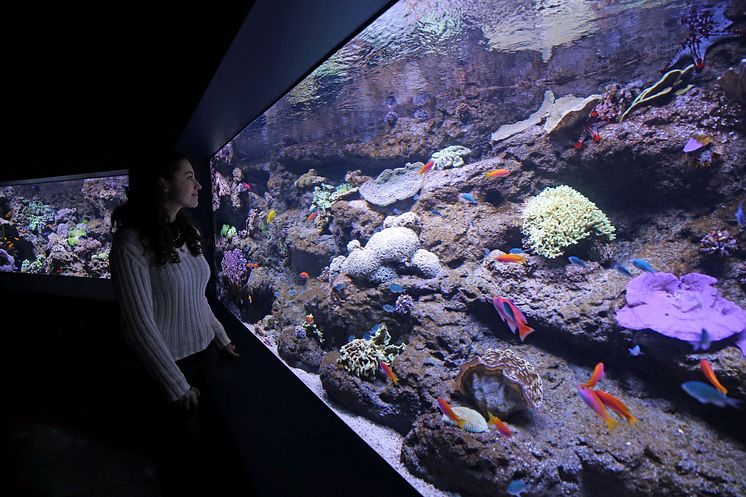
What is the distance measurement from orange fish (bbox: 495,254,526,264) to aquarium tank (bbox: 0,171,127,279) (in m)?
8.98

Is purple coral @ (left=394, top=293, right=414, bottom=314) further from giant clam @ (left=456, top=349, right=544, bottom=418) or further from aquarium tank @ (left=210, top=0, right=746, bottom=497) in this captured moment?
giant clam @ (left=456, top=349, right=544, bottom=418)

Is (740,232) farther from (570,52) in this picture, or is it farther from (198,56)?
(570,52)

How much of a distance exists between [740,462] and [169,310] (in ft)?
14.1

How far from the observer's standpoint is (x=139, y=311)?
1.40m

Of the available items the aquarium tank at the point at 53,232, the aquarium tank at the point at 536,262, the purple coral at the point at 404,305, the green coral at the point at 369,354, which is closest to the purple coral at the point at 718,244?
the aquarium tank at the point at 536,262

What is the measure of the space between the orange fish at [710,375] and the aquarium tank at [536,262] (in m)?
0.05

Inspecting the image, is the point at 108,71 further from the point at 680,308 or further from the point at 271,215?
the point at 680,308

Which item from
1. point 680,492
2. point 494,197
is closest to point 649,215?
point 494,197

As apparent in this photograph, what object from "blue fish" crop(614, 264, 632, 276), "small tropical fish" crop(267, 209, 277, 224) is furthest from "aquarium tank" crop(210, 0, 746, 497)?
Result: "small tropical fish" crop(267, 209, 277, 224)

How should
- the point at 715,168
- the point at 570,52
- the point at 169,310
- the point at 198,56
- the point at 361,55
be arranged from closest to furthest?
the point at 169,310, the point at 198,56, the point at 715,168, the point at 361,55, the point at 570,52

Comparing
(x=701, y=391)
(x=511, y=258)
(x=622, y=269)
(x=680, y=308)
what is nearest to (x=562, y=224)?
(x=511, y=258)

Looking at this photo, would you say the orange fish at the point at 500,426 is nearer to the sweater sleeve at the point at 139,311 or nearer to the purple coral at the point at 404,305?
the purple coral at the point at 404,305

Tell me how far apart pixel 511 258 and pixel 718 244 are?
7.41ft

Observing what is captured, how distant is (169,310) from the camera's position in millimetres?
1596
